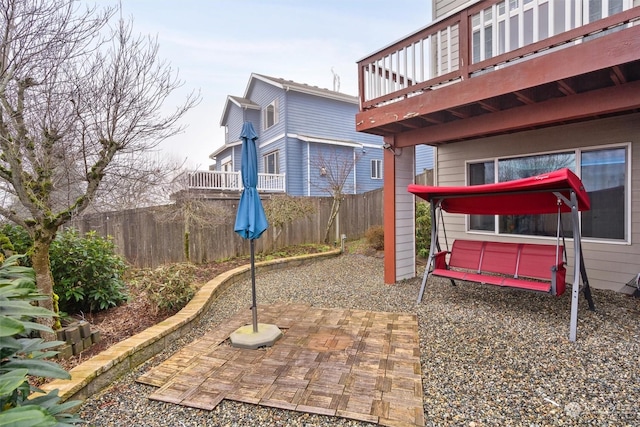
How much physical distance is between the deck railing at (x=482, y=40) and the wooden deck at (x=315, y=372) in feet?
11.0

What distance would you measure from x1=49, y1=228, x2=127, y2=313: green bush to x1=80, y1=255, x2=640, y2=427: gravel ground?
132cm

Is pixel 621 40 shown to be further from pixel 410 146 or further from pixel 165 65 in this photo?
pixel 165 65

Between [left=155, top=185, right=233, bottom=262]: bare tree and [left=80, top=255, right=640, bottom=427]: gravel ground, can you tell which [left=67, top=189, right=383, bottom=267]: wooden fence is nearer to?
[left=155, top=185, right=233, bottom=262]: bare tree

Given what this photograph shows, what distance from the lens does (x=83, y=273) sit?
397 cm

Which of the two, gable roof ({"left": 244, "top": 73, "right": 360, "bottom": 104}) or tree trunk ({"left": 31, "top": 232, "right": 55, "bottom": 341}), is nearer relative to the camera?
tree trunk ({"left": 31, "top": 232, "right": 55, "bottom": 341})

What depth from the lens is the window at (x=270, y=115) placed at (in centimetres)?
1471

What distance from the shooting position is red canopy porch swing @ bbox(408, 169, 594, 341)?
3.65 m

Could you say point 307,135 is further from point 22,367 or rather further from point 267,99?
point 22,367

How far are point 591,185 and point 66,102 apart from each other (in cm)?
716

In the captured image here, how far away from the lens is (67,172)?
11.9 ft

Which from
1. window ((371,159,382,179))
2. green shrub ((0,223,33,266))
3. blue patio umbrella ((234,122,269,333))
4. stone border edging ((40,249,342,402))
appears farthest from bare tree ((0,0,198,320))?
window ((371,159,382,179))

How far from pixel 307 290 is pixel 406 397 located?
327cm

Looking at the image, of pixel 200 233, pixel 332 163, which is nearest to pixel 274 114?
pixel 332 163

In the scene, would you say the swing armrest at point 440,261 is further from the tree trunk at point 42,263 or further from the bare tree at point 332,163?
the bare tree at point 332,163
